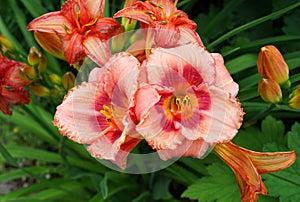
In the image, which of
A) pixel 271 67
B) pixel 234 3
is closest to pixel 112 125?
pixel 271 67

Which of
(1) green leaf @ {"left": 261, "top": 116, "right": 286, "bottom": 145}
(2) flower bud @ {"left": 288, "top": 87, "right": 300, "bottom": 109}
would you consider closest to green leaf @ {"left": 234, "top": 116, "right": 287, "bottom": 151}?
(1) green leaf @ {"left": 261, "top": 116, "right": 286, "bottom": 145}

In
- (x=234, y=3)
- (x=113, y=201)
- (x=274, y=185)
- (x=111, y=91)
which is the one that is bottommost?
(x=113, y=201)

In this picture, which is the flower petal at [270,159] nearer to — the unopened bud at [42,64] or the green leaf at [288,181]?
the green leaf at [288,181]

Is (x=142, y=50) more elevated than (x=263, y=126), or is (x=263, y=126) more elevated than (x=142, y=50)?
(x=142, y=50)

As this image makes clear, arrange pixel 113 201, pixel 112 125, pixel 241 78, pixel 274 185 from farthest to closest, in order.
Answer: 1. pixel 113 201
2. pixel 241 78
3. pixel 274 185
4. pixel 112 125

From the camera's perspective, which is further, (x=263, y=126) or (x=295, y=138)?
(x=263, y=126)

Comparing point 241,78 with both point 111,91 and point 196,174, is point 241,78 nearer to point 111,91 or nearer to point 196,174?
point 196,174

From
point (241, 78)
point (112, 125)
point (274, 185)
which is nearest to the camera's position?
point (112, 125)

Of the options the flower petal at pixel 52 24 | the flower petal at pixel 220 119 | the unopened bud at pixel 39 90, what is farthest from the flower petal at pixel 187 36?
the unopened bud at pixel 39 90
